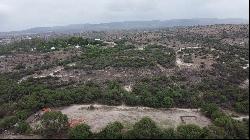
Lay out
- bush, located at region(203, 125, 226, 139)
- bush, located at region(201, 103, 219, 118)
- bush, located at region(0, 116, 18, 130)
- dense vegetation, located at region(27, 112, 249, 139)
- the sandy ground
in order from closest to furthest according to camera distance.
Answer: bush, located at region(203, 125, 226, 139) → dense vegetation, located at region(27, 112, 249, 139) → bush, located at region(0, 116, 18, 130) → the sandy ground → bush, located at region(201, 103, 219, 118)

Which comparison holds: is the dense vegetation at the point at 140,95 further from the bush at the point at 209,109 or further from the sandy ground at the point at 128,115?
the sandy ground at the point at 128,115

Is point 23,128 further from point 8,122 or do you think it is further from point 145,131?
point 145,131

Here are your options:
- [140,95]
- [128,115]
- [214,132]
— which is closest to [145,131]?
[214,132]

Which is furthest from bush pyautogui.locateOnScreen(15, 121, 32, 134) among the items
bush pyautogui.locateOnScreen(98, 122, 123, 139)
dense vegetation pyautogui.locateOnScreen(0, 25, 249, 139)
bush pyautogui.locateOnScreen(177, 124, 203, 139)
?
bush pyautogui.locateOnScreen(177, 124, 203, 139)

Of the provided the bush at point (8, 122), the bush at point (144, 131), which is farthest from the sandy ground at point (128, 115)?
the bush at point (8, 122)

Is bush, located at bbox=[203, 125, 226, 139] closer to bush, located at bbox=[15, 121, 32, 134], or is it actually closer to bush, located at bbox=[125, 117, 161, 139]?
bush, located at bbox=[125, 117, 161, 139]

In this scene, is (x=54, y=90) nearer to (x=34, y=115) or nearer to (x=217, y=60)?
(x=34, y=115)
